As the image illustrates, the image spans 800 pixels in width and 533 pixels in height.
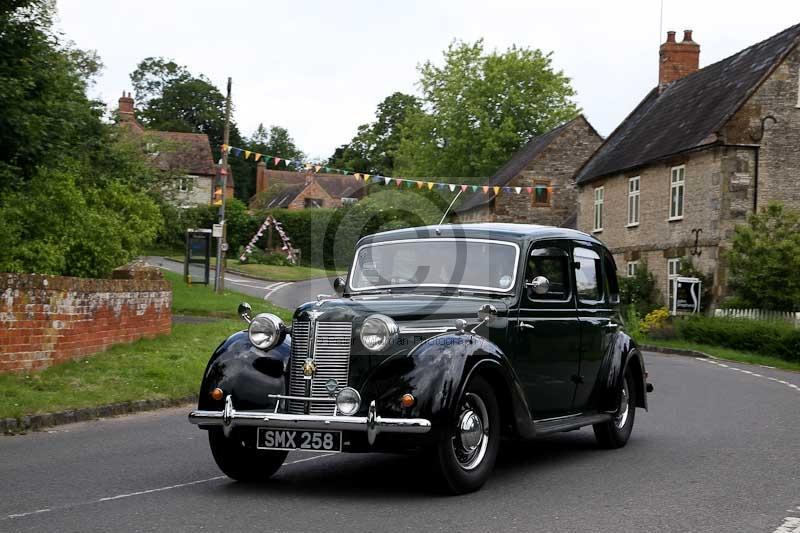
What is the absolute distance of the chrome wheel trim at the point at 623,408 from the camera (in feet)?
32.8

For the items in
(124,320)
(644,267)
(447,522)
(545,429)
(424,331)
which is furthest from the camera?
(644,267)

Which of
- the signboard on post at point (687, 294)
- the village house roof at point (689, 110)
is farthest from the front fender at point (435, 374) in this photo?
the village house roof at point (689, 110)

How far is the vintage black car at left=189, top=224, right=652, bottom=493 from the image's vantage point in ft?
23.3

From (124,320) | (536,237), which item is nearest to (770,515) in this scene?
(536,237)

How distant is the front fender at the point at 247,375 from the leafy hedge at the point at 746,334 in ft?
66.2

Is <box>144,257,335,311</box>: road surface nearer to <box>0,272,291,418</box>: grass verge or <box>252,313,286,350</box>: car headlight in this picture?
<box>0,272,291,418</box>: grass verge

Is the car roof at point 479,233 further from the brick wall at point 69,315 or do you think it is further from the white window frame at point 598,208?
the white window frame at point 598,208

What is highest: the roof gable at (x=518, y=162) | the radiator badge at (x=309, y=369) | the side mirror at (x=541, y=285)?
the roof gable at (x=518, y=162)

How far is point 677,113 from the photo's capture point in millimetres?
38719

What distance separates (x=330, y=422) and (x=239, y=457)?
120cm

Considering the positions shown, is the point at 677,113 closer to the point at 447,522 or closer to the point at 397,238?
the point at 397,238

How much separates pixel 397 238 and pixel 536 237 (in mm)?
1239

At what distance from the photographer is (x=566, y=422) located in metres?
8.88

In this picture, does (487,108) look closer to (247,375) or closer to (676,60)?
(676,60)
